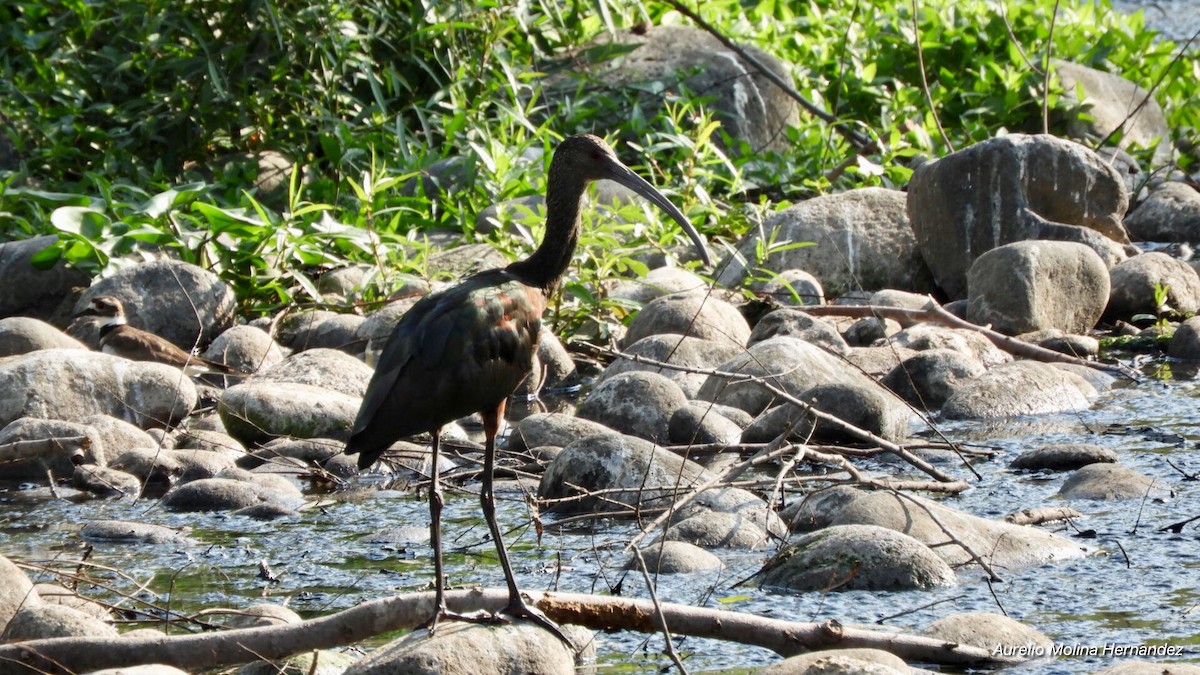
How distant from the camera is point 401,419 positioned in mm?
4590

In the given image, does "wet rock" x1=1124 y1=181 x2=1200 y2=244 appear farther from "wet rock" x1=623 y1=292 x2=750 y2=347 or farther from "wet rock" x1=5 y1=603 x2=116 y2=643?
"wet rock" x1=5 y1=603 x2=116 y2=643

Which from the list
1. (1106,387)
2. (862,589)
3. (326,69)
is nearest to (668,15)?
(326,69)

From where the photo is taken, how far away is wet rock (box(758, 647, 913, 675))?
13.1 feet

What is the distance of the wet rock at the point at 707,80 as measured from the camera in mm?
12695

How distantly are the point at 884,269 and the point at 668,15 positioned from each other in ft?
13.4

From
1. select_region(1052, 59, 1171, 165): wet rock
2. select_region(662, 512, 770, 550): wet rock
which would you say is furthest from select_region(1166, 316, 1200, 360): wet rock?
select_region(662, 512, 770, 550): wet rock

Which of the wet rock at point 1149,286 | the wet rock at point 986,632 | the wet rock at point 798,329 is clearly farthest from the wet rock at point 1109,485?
the wet rock at point 1149,286

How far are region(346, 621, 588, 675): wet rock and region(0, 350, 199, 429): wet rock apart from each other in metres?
3.81

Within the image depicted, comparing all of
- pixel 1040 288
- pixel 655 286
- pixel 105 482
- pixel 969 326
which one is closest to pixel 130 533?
pixel 105 482

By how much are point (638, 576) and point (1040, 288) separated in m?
4.72

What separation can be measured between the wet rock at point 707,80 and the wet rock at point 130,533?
6904 mm

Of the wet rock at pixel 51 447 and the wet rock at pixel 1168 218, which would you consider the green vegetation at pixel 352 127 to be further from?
the wet rock at pixel 51 447

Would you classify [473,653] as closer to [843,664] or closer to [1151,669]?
[843,664]

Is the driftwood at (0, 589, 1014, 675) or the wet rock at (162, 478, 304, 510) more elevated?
the driftwood at (0, 589, 1014, 675)
